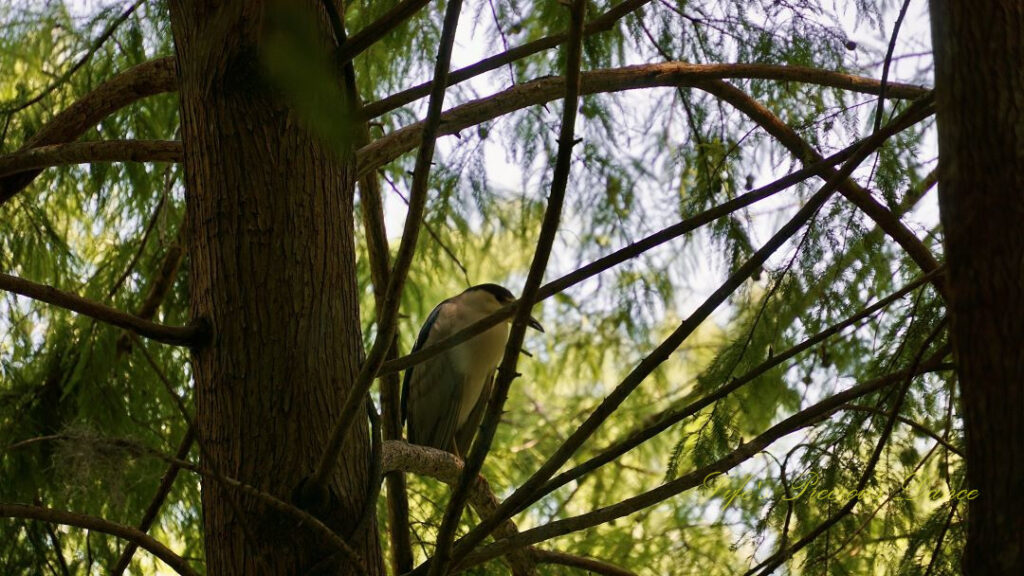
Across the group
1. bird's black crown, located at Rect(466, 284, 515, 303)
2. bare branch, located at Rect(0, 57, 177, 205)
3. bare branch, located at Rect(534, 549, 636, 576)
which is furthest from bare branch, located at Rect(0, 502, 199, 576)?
bird's black crown, located at Rect(466, 284, 515, 303)

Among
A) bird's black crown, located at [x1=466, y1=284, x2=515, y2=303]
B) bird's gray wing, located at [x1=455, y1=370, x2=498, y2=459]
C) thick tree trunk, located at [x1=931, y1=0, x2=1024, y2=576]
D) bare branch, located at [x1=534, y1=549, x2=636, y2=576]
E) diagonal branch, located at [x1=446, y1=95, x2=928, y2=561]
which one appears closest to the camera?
thick tree trunk, located at [x1=931, y1=0, x2=1024, y2=576]

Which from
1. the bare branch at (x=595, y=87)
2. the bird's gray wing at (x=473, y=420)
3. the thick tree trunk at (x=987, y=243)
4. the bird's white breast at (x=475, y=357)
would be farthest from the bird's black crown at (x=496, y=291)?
the thick tree trunk at (x=987, y=243)

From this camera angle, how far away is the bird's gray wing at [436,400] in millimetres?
4672

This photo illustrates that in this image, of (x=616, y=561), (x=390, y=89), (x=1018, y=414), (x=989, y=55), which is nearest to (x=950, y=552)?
(x=1018, y=414)

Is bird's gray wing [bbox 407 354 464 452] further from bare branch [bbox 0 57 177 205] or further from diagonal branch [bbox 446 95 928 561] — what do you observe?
diagonal branch [bbox 446 95 928 561]

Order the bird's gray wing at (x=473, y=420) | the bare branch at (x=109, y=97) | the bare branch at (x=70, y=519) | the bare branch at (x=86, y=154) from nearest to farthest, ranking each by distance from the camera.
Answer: the bare branch at (x=70, y=519) < the bare branch at (x=86, y=154) < the bare branch at (x=109, y=97) < the bird's gray wing at (x=473, y=420)

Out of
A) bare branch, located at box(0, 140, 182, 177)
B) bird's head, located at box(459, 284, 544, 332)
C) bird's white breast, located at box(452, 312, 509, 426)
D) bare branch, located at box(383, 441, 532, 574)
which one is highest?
bird's head, located at box(459, 284, 544, 332)

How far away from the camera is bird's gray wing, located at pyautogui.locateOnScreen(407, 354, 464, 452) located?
467 centimetres

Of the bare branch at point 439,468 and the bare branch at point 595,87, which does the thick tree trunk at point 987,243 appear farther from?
the bare branch at point 595,87

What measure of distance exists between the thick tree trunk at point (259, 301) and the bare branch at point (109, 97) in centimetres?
56

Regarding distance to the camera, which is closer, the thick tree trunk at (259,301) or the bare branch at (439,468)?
the thick tree trunk at (259,301)

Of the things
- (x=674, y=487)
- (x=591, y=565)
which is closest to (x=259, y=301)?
(x=674, y=487)

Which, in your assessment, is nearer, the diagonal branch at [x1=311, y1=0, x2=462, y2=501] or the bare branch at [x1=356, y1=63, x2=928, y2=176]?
the diagonal branch at [x1=311, y1=0, x2=462, y2=501]

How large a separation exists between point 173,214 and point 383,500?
4.18 feet
